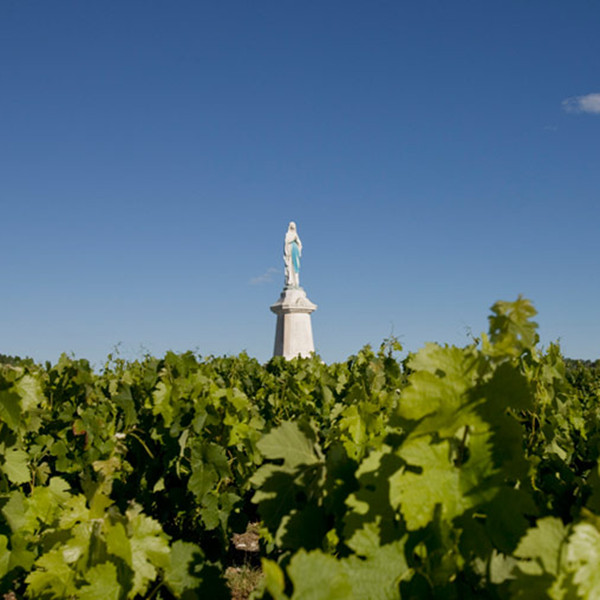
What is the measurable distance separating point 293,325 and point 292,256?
161 inches

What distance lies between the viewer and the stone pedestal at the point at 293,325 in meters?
23.3

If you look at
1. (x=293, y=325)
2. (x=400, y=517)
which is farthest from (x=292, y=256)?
(x=400, y=517)

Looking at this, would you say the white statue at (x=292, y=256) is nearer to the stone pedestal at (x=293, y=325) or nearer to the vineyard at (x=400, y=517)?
the stone pedestal at (x=293, y=325)

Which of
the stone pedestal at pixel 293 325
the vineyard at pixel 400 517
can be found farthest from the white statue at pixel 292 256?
the vineyard at pixel 400 517

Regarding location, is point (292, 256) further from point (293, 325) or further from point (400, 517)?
point (400, 517)

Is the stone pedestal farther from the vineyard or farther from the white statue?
the vineyard

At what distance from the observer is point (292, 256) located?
86.5ft

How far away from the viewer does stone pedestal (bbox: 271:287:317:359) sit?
23.3 metres

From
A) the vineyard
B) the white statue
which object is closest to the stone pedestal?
the white statue

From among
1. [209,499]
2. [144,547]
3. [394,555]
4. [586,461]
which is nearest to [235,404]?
[209,499]

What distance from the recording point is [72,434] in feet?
21.5

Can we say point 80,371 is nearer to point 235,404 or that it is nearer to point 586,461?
point 235,404

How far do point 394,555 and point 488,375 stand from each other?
1.24 ft

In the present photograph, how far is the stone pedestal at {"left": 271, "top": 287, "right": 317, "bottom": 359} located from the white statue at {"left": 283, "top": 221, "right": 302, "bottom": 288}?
1188mm
